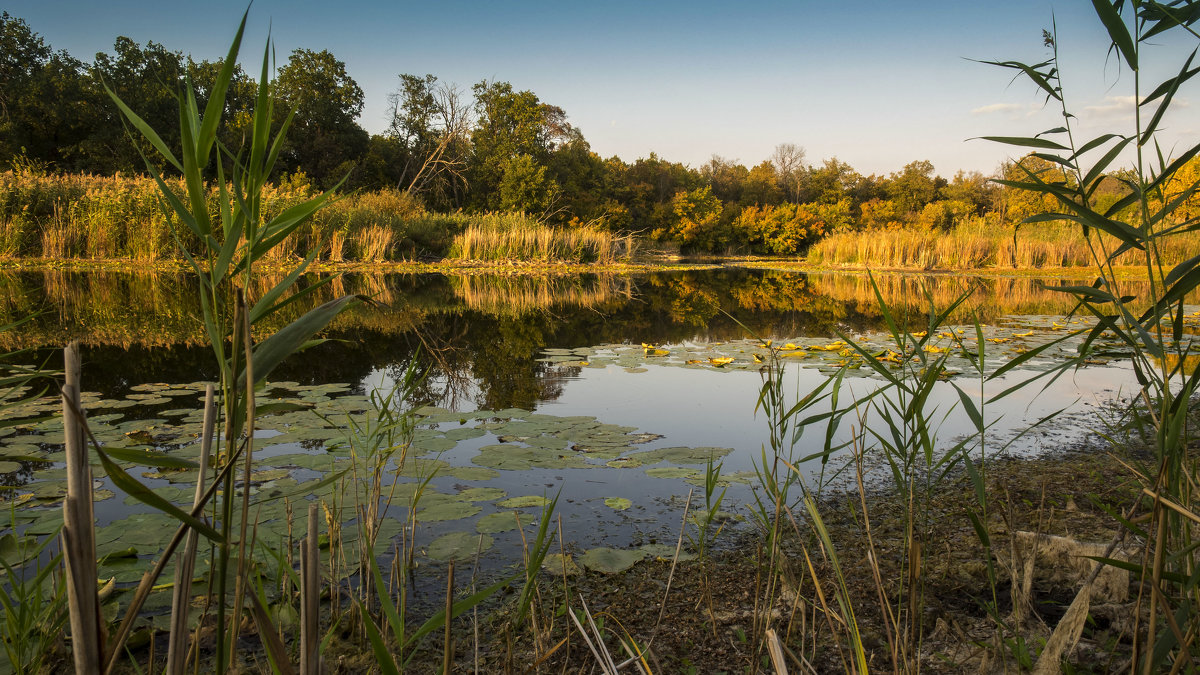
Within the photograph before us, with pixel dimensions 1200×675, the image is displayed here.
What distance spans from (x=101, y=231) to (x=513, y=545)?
53.9 feet

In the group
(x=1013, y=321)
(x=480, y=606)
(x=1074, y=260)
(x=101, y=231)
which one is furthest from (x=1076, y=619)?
(x=1074, y=260)

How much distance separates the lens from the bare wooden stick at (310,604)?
81 centimetres

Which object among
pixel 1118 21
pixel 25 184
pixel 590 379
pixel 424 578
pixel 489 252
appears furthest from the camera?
pixel 489 252

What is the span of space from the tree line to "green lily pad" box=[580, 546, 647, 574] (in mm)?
18219

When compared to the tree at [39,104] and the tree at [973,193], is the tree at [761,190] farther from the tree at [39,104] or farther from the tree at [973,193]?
the tree at [39,104]

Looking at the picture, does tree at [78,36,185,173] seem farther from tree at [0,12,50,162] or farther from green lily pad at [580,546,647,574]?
green lily pad at [580,546,647,574]

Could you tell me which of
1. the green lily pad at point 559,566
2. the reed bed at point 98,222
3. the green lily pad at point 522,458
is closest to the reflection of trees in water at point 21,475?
the green lily pad at point 522,458

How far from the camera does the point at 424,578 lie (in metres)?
2.12

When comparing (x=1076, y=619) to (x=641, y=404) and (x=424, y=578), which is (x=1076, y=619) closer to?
(x=424, y=578)

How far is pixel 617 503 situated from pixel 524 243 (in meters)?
17.3

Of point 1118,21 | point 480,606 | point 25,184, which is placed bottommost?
point 480,606

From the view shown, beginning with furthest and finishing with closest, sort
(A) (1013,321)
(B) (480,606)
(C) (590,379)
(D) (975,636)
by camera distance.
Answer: (A) (1013,321) → (C) (590,379) → (B) (480,606) → (D) (975,636)

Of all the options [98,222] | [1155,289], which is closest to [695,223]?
[98,222]

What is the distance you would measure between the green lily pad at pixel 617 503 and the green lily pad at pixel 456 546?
575 mm
